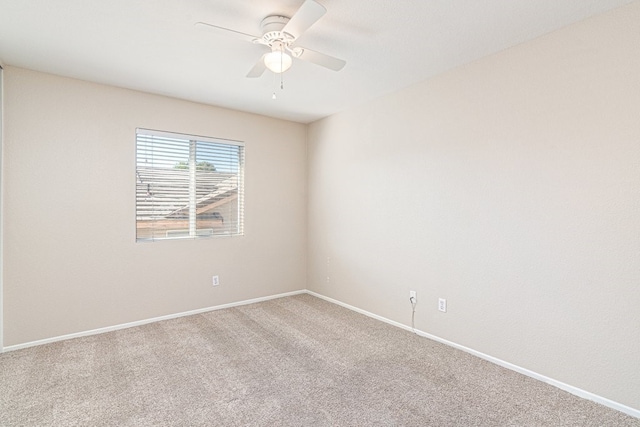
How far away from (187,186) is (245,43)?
194 cm

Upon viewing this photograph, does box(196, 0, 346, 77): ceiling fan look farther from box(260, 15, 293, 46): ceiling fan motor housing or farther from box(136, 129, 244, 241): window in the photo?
box(136, 129, 244, 241): window

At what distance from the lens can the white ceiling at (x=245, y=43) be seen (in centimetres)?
200

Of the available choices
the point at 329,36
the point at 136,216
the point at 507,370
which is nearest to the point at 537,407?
the point at 507,370

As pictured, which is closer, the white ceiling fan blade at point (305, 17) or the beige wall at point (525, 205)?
the white ceiling fan blade at point (305, 17)

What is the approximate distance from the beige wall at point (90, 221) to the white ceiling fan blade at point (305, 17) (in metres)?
2.28

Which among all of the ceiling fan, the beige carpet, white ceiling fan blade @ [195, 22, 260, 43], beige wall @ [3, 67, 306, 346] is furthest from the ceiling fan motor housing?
the beige carpet

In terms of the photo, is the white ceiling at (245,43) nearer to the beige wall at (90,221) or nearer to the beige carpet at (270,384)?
the beige wall at (90,221)

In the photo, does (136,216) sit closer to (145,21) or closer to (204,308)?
(204,308)

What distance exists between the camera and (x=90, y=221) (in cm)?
319

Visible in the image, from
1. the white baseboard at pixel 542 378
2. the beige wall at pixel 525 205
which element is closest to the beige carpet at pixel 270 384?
the white baseboard at pixel 542 378

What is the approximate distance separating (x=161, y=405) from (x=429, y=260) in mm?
2414

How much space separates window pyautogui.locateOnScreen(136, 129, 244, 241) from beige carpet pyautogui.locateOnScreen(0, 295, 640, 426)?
1138 mm

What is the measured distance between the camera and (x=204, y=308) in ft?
12.8

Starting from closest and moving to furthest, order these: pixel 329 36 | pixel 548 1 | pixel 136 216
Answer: pixel 548 1
pixel 329 36
pixel 136 216
